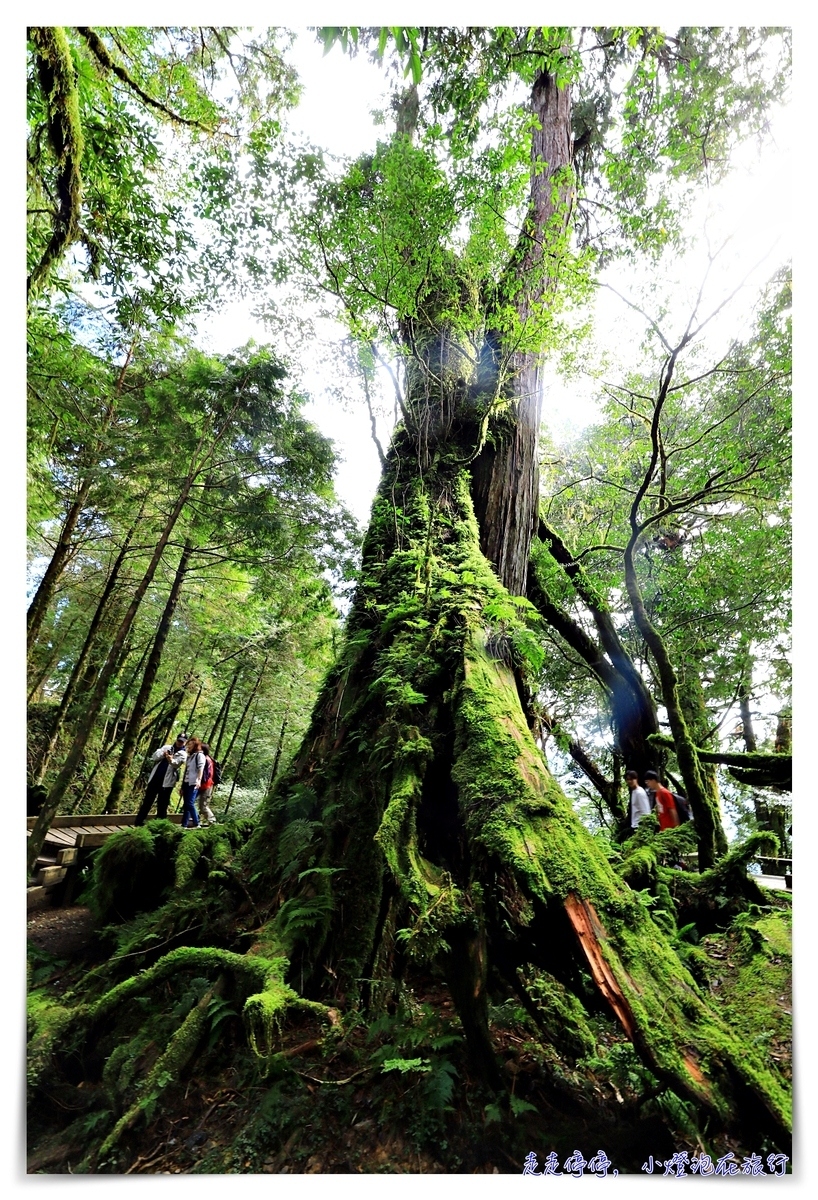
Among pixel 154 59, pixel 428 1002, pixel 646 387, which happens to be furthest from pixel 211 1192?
pixel 646 387

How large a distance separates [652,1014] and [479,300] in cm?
451

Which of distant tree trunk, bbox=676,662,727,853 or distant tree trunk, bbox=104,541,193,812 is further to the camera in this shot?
distant tree trunk, bbox=676,662,727,853

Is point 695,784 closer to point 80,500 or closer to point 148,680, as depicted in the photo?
point 148,680

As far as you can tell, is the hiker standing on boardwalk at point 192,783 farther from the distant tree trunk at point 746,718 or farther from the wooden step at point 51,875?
the distant tree trunk at point 746,718

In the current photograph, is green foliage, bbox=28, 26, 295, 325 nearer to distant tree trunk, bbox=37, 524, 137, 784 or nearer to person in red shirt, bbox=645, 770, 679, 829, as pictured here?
distant tree trunk, bbox=37, 524, 137, 784

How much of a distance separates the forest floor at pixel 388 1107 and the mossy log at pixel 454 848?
160 millimetres

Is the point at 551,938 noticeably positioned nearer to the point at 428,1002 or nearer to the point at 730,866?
the point at 428,1002

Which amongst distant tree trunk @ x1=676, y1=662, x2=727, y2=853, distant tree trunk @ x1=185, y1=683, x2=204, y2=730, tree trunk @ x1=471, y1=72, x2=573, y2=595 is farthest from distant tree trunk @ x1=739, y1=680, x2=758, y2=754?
distant tree trunk @ x1=185, y1=683, x2=204, y2=730

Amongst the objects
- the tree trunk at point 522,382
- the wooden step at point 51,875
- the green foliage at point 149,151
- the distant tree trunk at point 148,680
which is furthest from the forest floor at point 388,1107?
the green foliage at point 149,151

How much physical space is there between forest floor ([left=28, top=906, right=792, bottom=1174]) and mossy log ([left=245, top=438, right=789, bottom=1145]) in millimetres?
160

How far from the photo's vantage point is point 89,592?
17.8ft

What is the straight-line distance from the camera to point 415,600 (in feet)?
11.1

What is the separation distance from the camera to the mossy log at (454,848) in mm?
1812

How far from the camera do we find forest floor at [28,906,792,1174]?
1.90m
